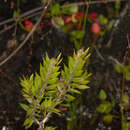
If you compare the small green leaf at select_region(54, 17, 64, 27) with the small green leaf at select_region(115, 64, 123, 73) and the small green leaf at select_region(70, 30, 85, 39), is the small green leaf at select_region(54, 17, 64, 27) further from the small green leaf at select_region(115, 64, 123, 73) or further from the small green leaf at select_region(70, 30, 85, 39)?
the small green leaf at select_region(115, 64, 123, 73)

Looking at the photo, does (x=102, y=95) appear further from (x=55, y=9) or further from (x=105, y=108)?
(x=55, y=9)

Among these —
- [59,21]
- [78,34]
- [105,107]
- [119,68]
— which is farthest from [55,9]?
[105,107]

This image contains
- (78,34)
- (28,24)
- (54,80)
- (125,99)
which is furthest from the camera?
(28,24)

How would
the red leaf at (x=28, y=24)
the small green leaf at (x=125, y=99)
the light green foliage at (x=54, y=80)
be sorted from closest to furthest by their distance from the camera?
the light green foliage at (x=54, y=80), the small green leaf at (x=125, y=99), the red leaf at (x=28, y=24)

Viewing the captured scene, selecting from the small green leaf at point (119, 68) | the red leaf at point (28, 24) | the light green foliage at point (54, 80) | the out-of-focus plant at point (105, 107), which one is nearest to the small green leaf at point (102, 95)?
the out-of-focus plant at point (105, 107)

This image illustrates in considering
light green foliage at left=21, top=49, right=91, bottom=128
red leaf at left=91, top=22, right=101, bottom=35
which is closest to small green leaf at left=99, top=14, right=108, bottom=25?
red leaf at left=91, top=22, right=101, bottom=35

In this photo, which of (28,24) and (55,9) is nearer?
(55,9)

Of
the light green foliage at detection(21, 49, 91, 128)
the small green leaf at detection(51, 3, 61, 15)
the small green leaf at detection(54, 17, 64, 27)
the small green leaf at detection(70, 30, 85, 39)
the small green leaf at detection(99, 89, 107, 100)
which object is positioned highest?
the small green leaf at detection(51, 3, 61, 15)

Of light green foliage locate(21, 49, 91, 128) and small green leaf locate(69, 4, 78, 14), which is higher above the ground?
small green leaf locate(69, 4, 78, 14)

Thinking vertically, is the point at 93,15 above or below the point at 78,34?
Answer: above

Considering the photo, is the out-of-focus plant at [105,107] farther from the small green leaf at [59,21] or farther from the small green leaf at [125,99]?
the small green leaf at [59,21]

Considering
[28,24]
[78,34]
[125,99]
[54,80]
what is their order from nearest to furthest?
[54,80]
[125,99]
[78,34]
[28,24]

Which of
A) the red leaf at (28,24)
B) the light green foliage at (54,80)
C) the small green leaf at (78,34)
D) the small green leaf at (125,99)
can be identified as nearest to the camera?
the light green foliage at (54,80)

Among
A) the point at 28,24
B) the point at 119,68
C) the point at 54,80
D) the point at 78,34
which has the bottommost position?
the point at 54,80
